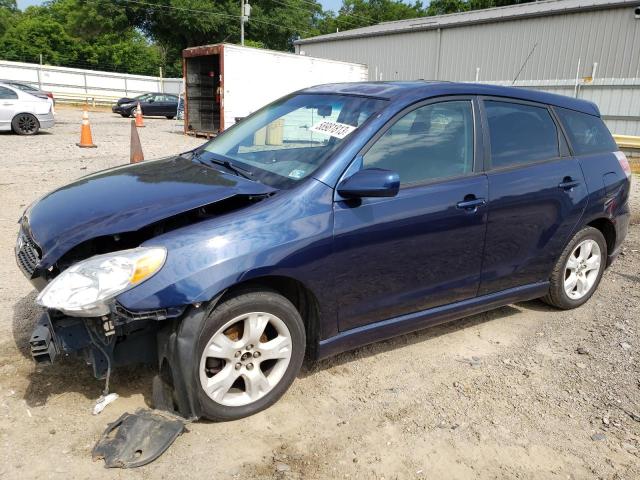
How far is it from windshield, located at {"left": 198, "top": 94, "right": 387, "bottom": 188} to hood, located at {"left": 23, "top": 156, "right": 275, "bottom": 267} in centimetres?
21

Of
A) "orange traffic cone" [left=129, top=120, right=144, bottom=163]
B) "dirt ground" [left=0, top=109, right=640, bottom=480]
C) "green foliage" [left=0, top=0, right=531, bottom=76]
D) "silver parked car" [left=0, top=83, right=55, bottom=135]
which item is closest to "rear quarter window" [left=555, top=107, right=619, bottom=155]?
"dirt ground" [left=0, top=109, right=640, bottom=480]

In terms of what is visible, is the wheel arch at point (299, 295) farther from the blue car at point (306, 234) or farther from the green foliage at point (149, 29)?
the green foliage at point (149, 29)

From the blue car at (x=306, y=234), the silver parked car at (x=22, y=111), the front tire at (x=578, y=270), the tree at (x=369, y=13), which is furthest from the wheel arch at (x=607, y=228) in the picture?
the tree at (x=369, y=13)

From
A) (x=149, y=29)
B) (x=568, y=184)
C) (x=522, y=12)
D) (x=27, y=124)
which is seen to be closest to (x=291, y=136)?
(x=568, y=184)

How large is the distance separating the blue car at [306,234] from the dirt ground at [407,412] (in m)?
0.26

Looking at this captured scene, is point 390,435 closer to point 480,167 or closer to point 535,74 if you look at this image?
point 480,167

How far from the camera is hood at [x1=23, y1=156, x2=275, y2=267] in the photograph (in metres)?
2.71

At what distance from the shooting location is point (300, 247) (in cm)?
281

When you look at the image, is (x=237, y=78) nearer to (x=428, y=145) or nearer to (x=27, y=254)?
(x=428, y=145)

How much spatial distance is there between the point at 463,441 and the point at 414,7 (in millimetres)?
77632

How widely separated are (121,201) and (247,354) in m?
1.07

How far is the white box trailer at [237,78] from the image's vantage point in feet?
52.3

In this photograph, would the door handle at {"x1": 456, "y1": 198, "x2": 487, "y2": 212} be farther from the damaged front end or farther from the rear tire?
the rear tire

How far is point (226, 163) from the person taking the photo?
11.7ft
